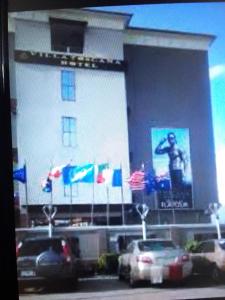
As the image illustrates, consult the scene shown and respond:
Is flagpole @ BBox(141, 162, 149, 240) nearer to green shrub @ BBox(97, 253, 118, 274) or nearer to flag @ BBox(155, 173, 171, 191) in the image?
flag @ BBox(155, 173, 171, 191)

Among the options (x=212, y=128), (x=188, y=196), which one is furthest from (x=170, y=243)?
(x=212, y=128)

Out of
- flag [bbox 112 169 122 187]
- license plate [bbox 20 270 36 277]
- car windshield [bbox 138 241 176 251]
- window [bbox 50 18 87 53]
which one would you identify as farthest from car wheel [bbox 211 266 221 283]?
window [bbox 50 18 87 53]

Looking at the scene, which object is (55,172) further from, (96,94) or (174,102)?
(174,102)

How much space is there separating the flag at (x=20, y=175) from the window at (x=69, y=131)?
25 cm

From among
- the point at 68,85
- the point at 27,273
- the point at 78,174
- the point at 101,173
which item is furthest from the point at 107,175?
the point at 27,273

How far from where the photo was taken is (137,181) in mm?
2654

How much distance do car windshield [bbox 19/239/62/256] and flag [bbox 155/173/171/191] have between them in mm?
585

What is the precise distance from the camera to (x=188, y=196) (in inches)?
106

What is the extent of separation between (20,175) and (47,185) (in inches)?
5.7

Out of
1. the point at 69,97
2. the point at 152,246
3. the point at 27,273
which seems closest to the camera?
the point at 27,273

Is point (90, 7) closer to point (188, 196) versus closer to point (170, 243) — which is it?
point (188, 196)

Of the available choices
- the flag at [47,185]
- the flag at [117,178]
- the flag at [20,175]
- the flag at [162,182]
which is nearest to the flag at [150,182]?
the flag at [162,182]

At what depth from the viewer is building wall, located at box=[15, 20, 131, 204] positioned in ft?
8.59

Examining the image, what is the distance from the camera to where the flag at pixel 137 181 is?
8.70 feet
